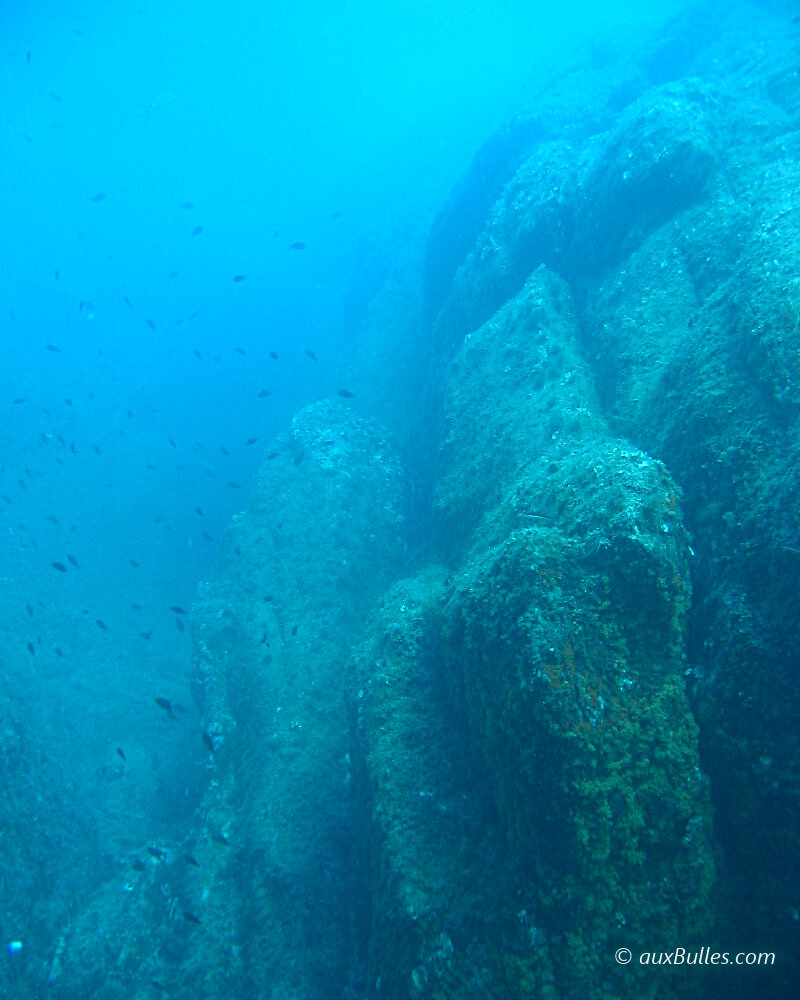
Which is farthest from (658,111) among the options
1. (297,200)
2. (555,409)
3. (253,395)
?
(297,200)

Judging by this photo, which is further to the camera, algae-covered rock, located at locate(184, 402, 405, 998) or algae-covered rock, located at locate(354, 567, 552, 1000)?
algae-covered rock, located at locate(184, 402, 405, 998)

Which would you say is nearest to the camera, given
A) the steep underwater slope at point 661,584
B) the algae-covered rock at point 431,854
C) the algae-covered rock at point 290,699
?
the steep underwater slope at point 661,584

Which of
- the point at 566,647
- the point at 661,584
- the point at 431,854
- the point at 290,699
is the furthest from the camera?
the point at 290,699

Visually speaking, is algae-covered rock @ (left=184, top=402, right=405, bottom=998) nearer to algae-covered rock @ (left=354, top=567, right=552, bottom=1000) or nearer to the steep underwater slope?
algae-covered rock @ (left=354, top=567, right=552, bottom=1000)

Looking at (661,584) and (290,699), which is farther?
(290,699)

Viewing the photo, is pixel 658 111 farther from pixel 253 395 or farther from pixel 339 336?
pixel 253 395

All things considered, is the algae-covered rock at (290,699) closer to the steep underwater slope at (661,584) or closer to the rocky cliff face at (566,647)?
the rocky cliff face at (566,647)

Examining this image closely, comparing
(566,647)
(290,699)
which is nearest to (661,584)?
(566,647)

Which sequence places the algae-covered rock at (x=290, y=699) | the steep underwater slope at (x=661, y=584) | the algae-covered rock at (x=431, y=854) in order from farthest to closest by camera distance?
the algae-covered rock at (x=290, y=699), the algae-covered rock at (x=431, y=854), the steep underwater slope at (x=661, y=584)

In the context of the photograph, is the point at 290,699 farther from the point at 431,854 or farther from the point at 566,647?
the point at 566,647

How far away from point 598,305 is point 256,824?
13372mm

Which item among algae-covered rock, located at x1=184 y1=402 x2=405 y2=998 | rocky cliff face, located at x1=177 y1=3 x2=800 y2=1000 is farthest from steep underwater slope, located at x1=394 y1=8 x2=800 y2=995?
algae-covered rock, located at x1=184 y1=402 x2=405 y2=998

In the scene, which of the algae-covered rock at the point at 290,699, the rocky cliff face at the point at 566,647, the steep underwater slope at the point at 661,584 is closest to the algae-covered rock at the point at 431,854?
the rocky cliff face at the point at 566,647

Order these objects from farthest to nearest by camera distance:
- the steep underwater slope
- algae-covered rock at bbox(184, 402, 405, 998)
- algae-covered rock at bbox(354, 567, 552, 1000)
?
1. algae-covered rock at bbox(184, 402, 405, 998)
2. algae-covered rock at bbox(354, 567, 552, 1000)
3. the steep underwater slope
